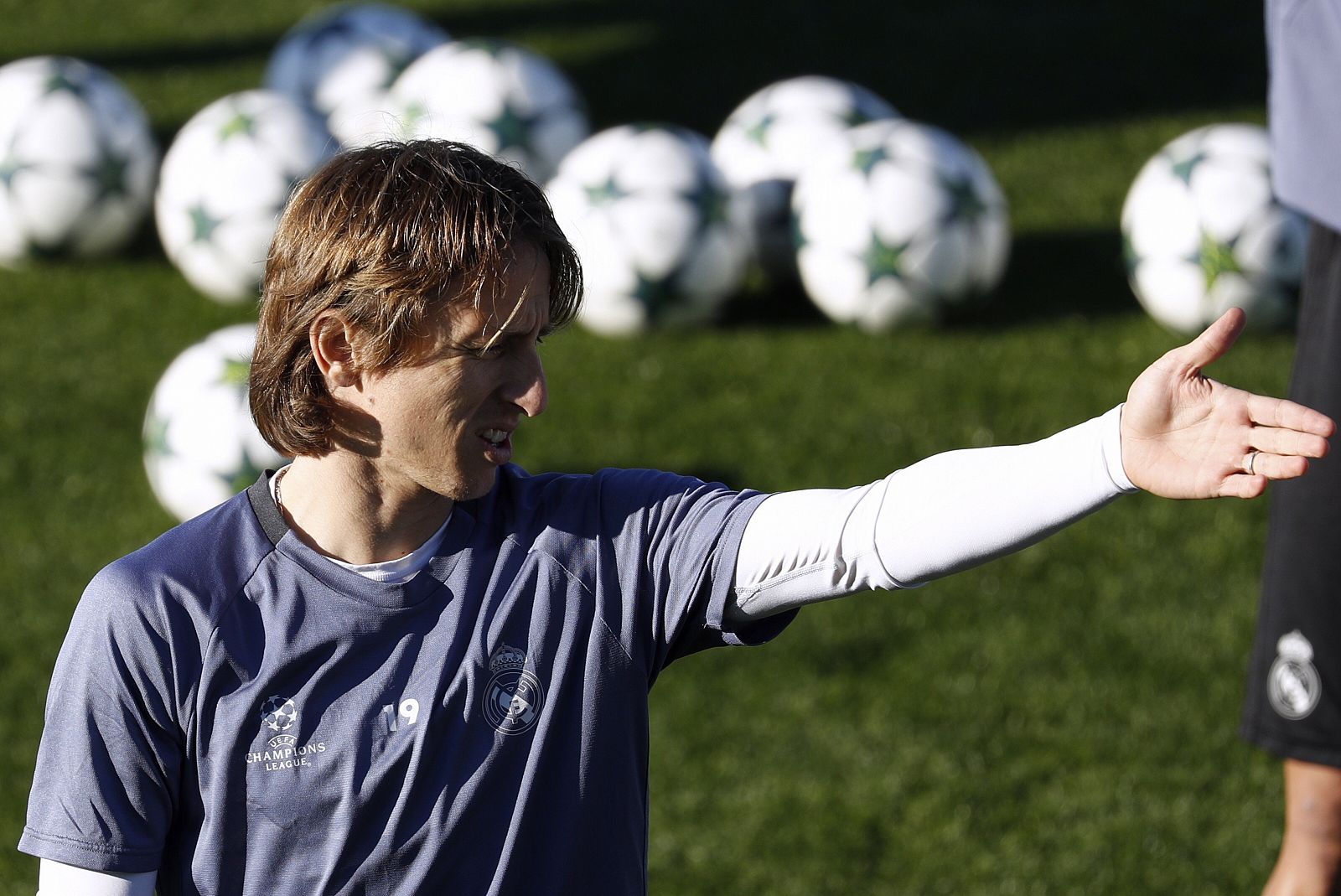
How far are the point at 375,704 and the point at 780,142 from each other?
698cm

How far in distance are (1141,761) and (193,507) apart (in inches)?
149

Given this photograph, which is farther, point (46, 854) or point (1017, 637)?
point (1017, 637)

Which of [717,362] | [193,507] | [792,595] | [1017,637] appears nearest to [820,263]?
[717,362]

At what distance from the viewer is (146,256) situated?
32.0 feet

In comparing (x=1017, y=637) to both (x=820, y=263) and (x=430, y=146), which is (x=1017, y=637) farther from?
(x=430, y=146)

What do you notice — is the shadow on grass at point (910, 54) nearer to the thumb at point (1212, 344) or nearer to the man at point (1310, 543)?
the man at point (1310, 543)

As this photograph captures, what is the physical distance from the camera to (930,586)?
21.3 feet

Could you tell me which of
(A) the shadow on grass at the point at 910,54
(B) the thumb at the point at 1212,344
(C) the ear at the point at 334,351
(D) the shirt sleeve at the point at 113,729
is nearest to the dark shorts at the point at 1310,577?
(B) the thumb at the point at 1212,344

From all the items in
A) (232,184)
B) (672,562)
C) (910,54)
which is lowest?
(672,562)

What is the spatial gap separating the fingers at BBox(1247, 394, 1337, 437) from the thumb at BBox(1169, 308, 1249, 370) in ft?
0.27

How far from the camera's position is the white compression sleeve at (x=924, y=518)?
2492mm

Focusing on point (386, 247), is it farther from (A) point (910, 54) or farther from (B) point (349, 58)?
(A) point (910, 54)

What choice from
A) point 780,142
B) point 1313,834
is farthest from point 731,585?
point 780,142

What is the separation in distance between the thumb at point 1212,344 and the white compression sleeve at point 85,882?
5.78 feet
